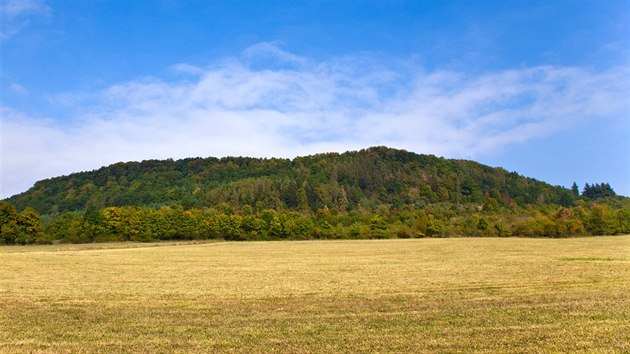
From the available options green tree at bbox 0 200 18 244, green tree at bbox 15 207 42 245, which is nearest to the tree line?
green tree at bbox 15 207 42 245

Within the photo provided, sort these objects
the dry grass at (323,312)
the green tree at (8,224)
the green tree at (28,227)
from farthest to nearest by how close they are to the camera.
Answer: the green tree at (28,227)
the green tree at (8,224)
the dry grass at (323,312)

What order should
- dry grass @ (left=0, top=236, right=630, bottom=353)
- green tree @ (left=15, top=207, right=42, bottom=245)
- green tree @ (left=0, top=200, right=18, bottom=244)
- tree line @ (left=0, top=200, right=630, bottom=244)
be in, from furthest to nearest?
tree line @ (left=0, top=200, right=630, bottom=244) < green tree @ (left=15, top=207, right=42, bottom=245) < green tree @ (left=0, top=200, right=18, bottom=244) < dry grass @ (left=0, top=236, right=630, bottom=353)

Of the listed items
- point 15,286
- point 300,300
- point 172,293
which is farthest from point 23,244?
point 300,300

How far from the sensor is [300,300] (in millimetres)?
21953

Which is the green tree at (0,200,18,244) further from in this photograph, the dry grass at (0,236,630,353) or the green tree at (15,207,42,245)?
the dry grass at (0,236,630,353)

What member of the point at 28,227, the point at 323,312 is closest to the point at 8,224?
the point at 28,227

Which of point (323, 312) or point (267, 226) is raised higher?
point (267, 226)

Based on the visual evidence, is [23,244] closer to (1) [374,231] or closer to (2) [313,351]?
(1) [374,231]

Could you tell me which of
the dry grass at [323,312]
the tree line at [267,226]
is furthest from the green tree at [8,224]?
the dry grass at [323,312]

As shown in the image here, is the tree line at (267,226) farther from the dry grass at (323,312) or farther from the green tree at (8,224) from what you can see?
the dry grass at (323,312)

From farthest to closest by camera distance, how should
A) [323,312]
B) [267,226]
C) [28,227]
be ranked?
[267,226] < [28,227] < [323,312]

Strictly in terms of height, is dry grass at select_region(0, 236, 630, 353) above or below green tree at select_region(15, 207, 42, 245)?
below

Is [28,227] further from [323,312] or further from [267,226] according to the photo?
[323,312]

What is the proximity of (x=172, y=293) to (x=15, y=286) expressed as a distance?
10.2m
